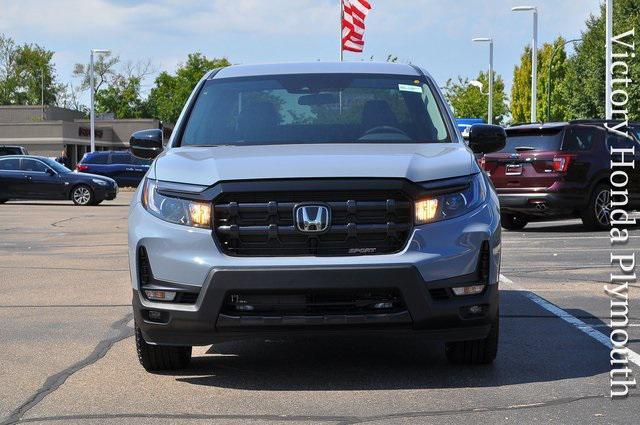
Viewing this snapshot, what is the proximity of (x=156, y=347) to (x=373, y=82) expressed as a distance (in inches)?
91.1

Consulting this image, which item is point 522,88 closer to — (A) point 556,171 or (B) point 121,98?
(B) point 121,98

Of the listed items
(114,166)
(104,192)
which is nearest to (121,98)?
(114,166)

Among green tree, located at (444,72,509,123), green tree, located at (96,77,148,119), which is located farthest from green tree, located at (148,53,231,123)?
green tree, located at (444,72,509,123)

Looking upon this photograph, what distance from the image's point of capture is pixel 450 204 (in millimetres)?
6270

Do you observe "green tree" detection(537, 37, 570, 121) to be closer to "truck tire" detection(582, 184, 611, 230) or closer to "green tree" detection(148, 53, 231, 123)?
"green tree" detection(148, 53, 231, 123)

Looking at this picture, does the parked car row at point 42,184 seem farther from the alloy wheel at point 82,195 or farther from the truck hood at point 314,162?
the truck hood at point 314,162

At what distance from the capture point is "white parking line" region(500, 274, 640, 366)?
23.7 feet

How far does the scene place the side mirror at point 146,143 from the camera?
805cm

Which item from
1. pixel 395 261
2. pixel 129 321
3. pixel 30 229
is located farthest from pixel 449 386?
pixel 30 229

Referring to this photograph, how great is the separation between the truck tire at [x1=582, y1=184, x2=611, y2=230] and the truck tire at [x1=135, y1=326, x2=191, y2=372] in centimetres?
1312

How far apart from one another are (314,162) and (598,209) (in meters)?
13.5

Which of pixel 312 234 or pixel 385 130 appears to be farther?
pixel 385 130

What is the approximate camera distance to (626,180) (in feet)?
63.8

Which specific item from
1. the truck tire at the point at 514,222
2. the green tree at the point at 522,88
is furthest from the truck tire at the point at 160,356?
the green tree at the point at 522,88
